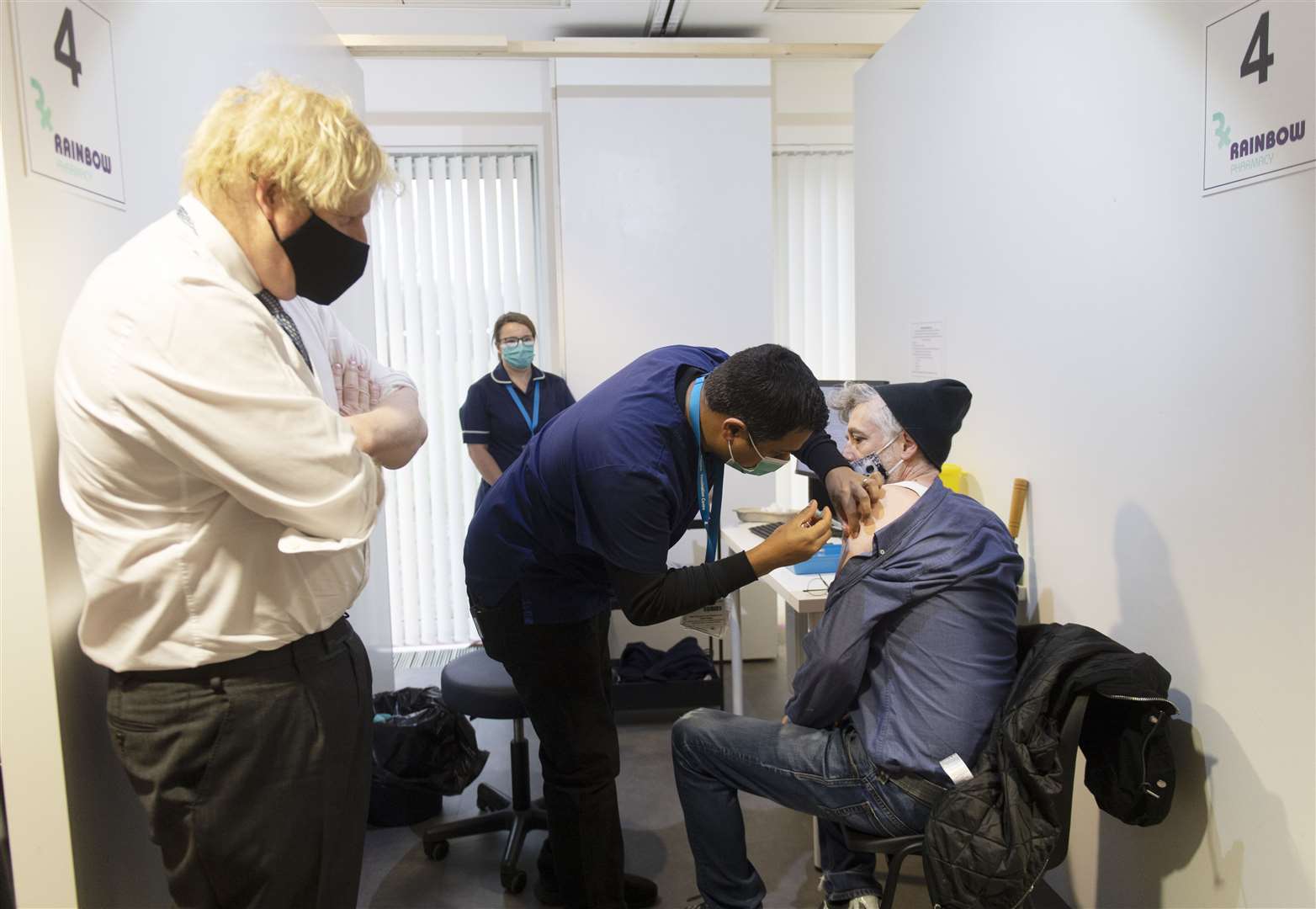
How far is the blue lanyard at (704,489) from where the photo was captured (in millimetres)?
1772

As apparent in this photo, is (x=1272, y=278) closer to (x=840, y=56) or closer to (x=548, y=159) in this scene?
(x=840, y=56)

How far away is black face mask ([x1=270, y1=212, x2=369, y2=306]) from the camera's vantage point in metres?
1.15

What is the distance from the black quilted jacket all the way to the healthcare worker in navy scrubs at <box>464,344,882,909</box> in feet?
1.60

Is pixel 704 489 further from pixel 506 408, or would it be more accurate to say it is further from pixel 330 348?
pixel 506 408

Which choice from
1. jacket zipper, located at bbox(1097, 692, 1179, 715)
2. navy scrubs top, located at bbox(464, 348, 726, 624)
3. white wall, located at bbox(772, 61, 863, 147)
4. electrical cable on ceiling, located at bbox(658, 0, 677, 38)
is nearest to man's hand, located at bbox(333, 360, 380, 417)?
navy scrubs top, located at bbox(464, 348, 726, 624)

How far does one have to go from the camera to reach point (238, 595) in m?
1.12

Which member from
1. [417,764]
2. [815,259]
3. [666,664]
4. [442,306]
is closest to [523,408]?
[442,306]

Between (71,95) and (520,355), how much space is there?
2.60m

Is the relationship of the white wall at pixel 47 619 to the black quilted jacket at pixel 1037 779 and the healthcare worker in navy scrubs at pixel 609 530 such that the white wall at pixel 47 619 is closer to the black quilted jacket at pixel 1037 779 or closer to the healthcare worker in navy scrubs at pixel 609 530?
the healthcare worker in navy scrubs at pixel 609 530

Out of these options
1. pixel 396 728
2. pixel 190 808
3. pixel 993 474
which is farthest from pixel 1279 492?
pixel 396 728

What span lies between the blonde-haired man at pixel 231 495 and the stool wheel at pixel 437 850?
1.45m

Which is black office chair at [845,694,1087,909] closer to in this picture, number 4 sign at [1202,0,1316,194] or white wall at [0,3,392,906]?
number 4 sign at [1202,0,1316,194]

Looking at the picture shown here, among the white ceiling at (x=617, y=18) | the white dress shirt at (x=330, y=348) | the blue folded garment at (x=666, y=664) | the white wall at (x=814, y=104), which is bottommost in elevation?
the blue folded garment at (x=666, y=664)

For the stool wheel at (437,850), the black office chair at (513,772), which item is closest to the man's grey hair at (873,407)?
the black office chair at (513,772)
